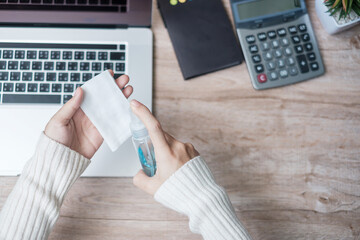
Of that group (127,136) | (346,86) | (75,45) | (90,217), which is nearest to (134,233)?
(90,217)

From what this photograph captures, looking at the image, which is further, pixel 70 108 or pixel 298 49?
pixel 298 49

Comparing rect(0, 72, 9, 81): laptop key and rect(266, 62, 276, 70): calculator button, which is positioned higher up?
rect(266, 62, 276, 70): calculator button

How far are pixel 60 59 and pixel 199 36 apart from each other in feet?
0.92

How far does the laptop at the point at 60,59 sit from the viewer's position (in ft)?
2.22

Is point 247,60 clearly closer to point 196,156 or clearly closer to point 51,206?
point 196,156

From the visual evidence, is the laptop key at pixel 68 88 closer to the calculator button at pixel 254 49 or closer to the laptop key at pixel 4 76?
the laptop key at pixel 4 76

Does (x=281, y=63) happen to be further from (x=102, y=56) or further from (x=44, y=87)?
(x=44, y=87)

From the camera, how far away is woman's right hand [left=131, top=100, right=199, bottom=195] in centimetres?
56

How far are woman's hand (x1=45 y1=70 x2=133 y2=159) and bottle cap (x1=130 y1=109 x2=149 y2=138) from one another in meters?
0.08

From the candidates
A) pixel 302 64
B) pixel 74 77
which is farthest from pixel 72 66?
pixel 302 64

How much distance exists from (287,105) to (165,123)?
255 millimetres

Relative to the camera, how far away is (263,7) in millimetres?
734

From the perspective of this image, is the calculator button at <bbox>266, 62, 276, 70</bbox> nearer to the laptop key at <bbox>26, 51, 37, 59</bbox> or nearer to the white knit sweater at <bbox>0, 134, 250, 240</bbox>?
the white knit sweater at <bbox>0, 134, 250, 240</bbox>

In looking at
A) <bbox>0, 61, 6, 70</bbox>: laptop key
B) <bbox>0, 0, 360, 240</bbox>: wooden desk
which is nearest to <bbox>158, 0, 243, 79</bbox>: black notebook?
<bbox>0, 0, 360, 240</bbox>: wooden desk
